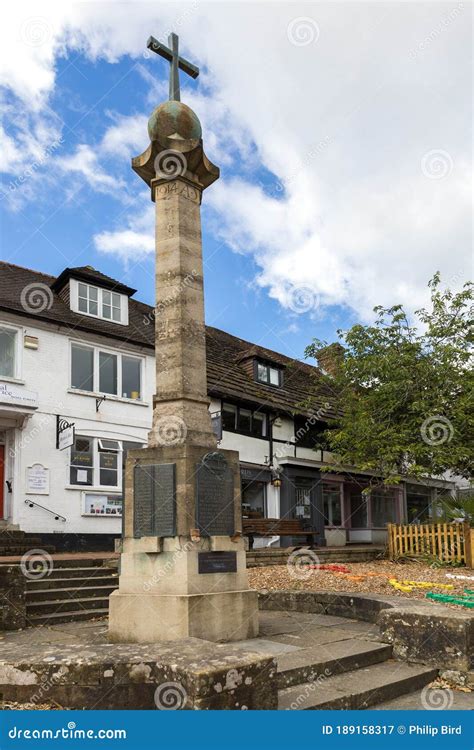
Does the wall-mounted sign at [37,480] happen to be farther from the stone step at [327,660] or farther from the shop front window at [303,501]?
the stone step at [327,660]

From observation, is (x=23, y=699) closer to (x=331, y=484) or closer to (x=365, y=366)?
(x=365, y=366)

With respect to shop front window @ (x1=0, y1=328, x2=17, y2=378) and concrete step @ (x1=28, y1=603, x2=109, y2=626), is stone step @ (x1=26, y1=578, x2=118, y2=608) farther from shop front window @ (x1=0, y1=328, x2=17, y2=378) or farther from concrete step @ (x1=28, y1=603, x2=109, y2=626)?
shop front window @ (x1=0, y1=328, x2=17, y2=378)

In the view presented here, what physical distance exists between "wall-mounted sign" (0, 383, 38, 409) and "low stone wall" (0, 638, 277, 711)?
13.7m

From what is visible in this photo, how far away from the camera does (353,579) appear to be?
12234 mm

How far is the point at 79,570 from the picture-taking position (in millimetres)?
11641

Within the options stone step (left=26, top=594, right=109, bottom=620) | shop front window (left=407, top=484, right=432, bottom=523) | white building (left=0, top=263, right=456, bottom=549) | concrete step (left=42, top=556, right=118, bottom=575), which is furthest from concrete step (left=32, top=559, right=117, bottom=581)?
shop front window (left=407, top=484, right=432, bottom=523)

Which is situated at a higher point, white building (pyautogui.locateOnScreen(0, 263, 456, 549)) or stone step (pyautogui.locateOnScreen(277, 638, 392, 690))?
white building (pyautogui.locateOnScreen(0, 263, 456, 549))

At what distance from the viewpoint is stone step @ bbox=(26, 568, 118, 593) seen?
34.5ft

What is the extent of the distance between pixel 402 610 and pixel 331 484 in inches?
905

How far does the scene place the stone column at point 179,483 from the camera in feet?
24.2

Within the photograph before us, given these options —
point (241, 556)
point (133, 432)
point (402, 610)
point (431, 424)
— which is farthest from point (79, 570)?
point (431, 424)

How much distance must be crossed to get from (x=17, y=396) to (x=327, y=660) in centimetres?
1367

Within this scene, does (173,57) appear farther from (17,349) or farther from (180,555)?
(17,349)

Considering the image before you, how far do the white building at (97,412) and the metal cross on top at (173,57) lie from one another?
10.8m
